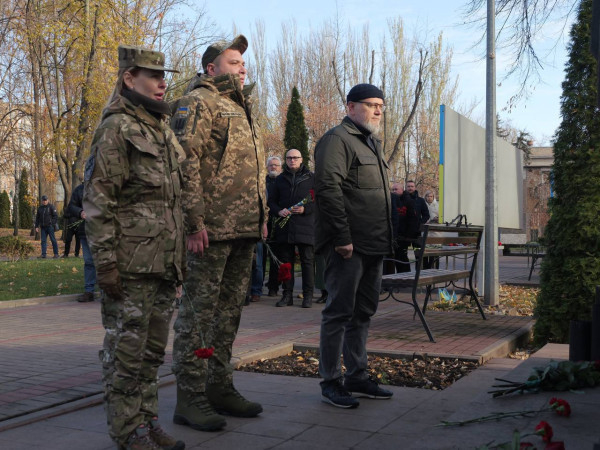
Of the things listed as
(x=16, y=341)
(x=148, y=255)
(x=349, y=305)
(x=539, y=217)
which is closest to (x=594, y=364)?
(x=349, y=305)

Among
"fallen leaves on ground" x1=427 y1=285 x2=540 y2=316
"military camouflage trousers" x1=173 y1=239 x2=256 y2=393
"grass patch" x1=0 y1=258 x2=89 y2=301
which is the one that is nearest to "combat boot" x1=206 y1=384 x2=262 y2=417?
"military camouflage trousers" x1=173 y1=239 x2=256 y2=393

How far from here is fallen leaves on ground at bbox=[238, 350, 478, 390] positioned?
18.7 feet

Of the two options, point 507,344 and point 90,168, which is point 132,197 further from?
point 507,344

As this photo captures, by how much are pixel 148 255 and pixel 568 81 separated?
215 inches

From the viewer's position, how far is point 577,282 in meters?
7.05

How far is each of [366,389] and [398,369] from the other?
108cm

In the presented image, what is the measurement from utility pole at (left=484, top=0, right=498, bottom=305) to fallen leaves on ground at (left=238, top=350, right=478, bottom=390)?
4738 mm

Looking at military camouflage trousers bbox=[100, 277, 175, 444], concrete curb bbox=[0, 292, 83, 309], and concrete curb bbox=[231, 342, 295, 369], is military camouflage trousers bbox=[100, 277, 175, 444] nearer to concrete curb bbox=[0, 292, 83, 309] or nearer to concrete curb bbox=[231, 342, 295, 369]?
concrete curb bbox=[231, 342, 295, 369]

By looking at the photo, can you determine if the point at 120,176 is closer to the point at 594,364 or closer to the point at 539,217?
the point at 594,364

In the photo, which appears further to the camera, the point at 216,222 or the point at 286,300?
the point at 286,300

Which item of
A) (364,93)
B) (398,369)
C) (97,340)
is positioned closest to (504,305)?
(398,369)

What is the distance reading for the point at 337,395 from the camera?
4.86 meters

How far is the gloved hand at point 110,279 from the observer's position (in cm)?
347

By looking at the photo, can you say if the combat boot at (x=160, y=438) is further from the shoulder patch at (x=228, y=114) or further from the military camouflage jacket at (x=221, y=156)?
the shoulder patch at (x=228, y=114)
